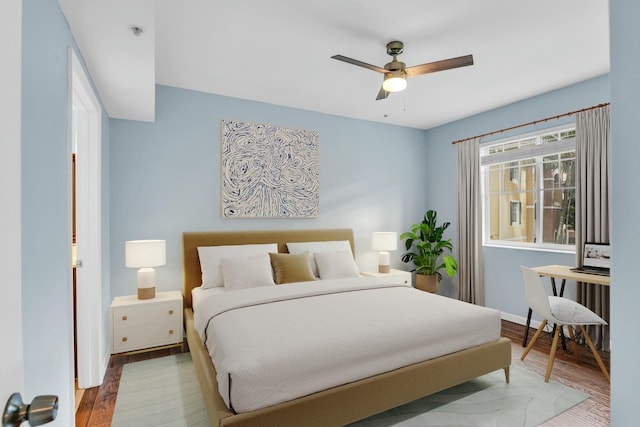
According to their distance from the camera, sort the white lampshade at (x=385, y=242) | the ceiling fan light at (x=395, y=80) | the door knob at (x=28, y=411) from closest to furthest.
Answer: the door knob at (x=28, y=411), the ceiling fan light at (x=395, y=80), the white lampshade at (x=385, y=242)

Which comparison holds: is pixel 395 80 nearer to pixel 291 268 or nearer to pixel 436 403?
pixel 291 268

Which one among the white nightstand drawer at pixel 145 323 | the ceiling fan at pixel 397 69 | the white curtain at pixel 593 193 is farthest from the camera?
the white curtain at pixel 593 193

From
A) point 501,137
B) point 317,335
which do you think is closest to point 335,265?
point 317,335

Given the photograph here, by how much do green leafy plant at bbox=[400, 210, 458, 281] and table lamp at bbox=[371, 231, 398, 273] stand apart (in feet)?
1.74

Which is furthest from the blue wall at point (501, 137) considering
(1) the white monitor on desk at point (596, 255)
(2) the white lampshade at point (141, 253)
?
(2) the white lampshade at point (141, 253)

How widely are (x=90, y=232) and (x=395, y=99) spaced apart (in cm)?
335

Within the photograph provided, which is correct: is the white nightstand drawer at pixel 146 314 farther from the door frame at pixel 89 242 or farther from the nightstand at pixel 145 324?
the door frame at pixel 89 242

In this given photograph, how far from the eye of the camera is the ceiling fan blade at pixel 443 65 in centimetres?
233

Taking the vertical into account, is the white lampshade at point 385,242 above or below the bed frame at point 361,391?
above

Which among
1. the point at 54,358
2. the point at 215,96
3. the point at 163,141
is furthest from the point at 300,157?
the point at 54,358

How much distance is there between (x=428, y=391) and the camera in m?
2.18

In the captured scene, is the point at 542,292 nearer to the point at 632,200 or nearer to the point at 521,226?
the point at 521,226

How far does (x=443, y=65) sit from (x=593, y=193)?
7.04ft

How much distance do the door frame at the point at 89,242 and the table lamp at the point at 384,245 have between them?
306cm
